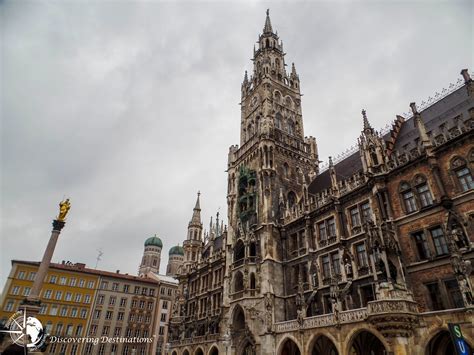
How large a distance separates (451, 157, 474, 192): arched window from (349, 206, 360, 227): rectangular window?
24.6 feet

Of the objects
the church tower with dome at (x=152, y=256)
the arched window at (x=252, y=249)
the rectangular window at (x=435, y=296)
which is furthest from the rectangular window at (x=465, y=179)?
the church tower with dome at (x=152, y=256)

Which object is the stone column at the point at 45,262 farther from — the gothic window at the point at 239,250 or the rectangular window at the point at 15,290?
the rectangular window at the point at 15,290

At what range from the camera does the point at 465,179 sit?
769 inches

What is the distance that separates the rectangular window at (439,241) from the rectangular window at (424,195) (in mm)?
1857

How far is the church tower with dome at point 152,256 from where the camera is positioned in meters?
109

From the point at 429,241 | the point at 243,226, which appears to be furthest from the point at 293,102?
the point at 429,241

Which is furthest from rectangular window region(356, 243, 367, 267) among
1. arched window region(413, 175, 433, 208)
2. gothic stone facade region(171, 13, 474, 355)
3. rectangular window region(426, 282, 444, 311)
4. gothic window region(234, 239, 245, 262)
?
gothic window region(234, 239, 245, 262)

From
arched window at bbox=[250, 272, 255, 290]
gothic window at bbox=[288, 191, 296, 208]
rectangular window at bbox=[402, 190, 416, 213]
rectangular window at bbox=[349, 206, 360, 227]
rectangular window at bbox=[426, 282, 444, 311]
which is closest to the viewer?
rectangular window at bbox=[426, 282, 444, 311]

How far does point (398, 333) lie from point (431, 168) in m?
10.7

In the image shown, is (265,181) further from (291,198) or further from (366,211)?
(366,211)

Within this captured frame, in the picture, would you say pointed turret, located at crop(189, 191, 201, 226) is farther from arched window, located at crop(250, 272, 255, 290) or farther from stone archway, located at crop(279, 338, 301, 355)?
A: stone archway, located at crop(279, 338, 301, 355)

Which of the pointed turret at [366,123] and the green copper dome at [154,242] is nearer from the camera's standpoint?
the pointed turret at [366,123]

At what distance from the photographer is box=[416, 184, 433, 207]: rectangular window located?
68.7 feet

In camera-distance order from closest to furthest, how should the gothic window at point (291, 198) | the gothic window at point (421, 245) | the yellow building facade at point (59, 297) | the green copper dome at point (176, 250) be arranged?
1. the gothic window at point (421, 245)
2. the gothic window at point (291, 198)
3. the yellow building facade at point (59, 297)
4. the green copper dome at point (176, 250)
